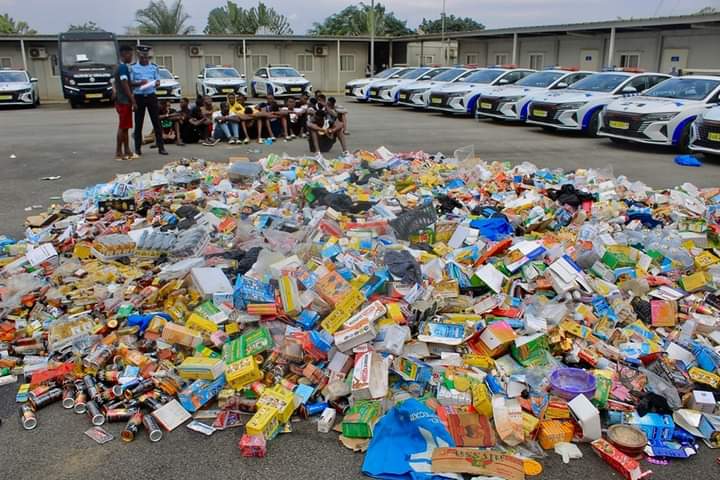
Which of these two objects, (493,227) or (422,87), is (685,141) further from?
(422,87)

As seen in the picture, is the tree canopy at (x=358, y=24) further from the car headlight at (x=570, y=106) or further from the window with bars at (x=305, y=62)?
the car headlight at (x=570, y=106)

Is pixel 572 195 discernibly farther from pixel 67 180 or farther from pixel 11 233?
pixel 67 180

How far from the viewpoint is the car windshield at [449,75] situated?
21283mm

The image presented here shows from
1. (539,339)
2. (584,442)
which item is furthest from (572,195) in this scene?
(584,442)

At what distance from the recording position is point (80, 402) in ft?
11.8

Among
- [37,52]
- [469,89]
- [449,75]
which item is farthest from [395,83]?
[37,52]

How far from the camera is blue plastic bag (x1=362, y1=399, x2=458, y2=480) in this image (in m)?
3.02

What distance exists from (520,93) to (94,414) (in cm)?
1535

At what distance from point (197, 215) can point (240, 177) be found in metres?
2.06

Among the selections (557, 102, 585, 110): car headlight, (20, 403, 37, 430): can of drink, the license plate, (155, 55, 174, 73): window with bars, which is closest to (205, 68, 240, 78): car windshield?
(155, 55, 174, 73): window with bars

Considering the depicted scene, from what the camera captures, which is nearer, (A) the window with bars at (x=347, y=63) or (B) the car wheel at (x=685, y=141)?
(B) the car wheel at (x=685, y=141)

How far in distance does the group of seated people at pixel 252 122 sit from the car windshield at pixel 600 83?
21.2 ft

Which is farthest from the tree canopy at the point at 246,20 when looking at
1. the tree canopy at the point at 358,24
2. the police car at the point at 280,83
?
the police car at the point at 280,83

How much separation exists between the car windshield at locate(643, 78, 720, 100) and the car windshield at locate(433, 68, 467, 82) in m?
8.80
